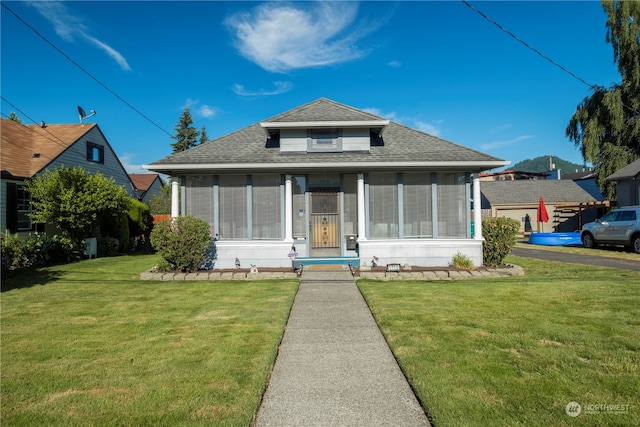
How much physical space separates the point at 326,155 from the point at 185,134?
32927mm

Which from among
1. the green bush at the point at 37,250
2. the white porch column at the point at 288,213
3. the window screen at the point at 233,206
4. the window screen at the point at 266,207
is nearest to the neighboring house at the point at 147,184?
the green bush at the point at 37,250

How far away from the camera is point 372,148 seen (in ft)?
39.4

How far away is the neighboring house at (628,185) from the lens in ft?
69.2

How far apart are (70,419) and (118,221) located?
1721 centimetres

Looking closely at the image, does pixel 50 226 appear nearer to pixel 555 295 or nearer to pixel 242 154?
pixel 242 154

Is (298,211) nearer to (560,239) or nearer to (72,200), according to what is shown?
(72,200)

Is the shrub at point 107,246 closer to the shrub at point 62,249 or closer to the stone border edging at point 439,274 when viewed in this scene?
the shrub at point 62,249

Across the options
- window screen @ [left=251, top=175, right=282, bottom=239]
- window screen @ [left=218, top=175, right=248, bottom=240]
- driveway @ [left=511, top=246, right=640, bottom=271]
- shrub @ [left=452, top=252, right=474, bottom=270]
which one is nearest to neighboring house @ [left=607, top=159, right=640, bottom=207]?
driveway @ [left=511, top=246, right=640, bottom=271]

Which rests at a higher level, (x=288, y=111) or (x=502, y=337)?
(x=288, y=111)

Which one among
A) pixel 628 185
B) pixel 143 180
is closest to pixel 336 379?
pixel 628 185

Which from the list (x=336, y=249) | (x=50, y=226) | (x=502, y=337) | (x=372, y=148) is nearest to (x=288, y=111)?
(x=372, y=148)

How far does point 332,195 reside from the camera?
1167 cm

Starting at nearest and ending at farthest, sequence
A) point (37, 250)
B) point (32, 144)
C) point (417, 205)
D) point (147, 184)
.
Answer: point (417, 205), point (37, 250), point (32, 144), point (147, 184)

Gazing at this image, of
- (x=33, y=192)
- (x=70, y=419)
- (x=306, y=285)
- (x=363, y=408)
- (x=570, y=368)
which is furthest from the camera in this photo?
(x=33, y=192)
